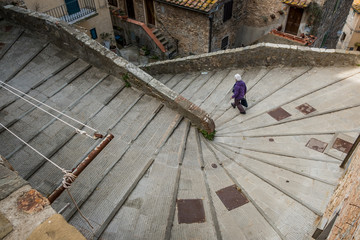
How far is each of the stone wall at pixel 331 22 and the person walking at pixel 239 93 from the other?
8.67 meters

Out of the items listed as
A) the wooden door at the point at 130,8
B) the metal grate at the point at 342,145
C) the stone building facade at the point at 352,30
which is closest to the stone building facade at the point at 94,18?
the wooden door at the point at 130,8

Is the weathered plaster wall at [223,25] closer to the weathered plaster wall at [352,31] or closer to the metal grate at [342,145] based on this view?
→ the metal grate at [342,145]

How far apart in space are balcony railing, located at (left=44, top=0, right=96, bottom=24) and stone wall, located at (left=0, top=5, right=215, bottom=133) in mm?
3043

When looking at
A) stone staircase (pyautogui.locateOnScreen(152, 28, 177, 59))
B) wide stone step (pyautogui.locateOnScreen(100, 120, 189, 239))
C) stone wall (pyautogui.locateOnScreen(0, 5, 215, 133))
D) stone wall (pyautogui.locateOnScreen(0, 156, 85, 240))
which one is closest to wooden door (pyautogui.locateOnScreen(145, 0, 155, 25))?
stone staircase (pyautogui.locateOnScreen(152, 28, 177, 59))

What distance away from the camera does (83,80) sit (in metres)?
6.93

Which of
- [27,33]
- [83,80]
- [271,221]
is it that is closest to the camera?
[271,221]

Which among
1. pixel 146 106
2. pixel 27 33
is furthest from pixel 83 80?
pixel 27 33

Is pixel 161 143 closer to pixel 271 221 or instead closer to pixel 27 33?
pixel 271 221

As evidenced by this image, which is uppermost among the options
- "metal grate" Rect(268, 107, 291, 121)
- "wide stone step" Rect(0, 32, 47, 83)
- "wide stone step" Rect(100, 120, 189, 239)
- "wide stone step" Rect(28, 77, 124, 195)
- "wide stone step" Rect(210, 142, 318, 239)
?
"wide stone step" Rect(0, 32, 47, 83)

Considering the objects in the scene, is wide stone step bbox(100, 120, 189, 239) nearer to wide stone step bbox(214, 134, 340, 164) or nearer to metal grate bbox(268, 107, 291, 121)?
wide stone step bbox(214, 134, 340, 164)

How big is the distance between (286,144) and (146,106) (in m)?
3.52

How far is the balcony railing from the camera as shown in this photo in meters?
10.9

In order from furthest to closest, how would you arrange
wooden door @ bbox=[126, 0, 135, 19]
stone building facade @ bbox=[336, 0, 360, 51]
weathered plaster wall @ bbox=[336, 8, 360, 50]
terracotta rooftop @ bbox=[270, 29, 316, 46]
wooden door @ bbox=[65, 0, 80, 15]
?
1. weathered plaster wall @ bbox=[336, 8, 360, 50]
2. stone building facade @ bbox=[336, 0, 360, 51]
3. wooden door @ bbox=[126, 0, 135, 19]
4. terracotta rooftop @ bbox=[270, 29, 316, 46]
5. wooden door @ bbox=[65, 0, 80, 15]

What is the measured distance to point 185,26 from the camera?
14070 millimetres
